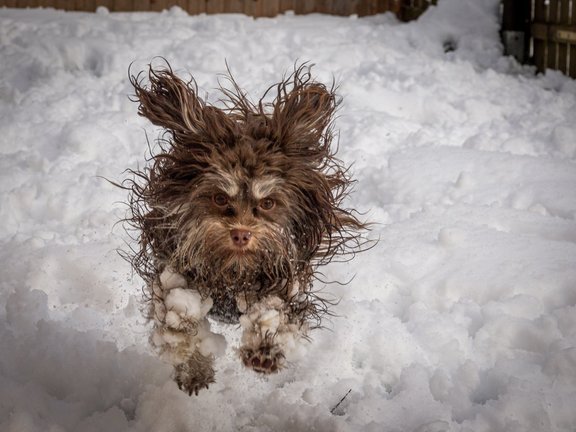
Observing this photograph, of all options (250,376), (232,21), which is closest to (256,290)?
(250,376)

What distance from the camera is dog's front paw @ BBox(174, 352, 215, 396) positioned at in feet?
9.89

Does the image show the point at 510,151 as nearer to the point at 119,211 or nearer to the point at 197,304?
the point at 119,211

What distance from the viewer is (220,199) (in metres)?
2.67

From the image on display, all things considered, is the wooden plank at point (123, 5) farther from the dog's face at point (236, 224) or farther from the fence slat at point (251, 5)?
the dog's face at point (236, 224)

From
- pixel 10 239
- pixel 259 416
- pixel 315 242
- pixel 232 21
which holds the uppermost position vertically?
pixel 232 21

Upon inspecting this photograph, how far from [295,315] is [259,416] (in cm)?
42

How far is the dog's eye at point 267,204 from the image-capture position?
2.72 m

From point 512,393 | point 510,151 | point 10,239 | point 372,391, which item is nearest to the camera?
point 512,393

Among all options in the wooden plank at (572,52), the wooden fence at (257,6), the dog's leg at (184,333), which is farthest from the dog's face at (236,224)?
the wooden fence at (257,6)

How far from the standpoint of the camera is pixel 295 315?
310 centimetres

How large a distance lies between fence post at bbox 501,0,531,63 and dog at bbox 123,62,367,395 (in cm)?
579

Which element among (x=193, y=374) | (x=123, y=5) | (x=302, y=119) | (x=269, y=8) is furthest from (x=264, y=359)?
(x=269, y=8)

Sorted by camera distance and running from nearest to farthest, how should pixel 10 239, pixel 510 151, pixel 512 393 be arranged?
1. pixel 512 393
2. pixel 10 239
3. pixel 510 151

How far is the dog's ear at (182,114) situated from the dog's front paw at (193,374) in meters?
0.86
